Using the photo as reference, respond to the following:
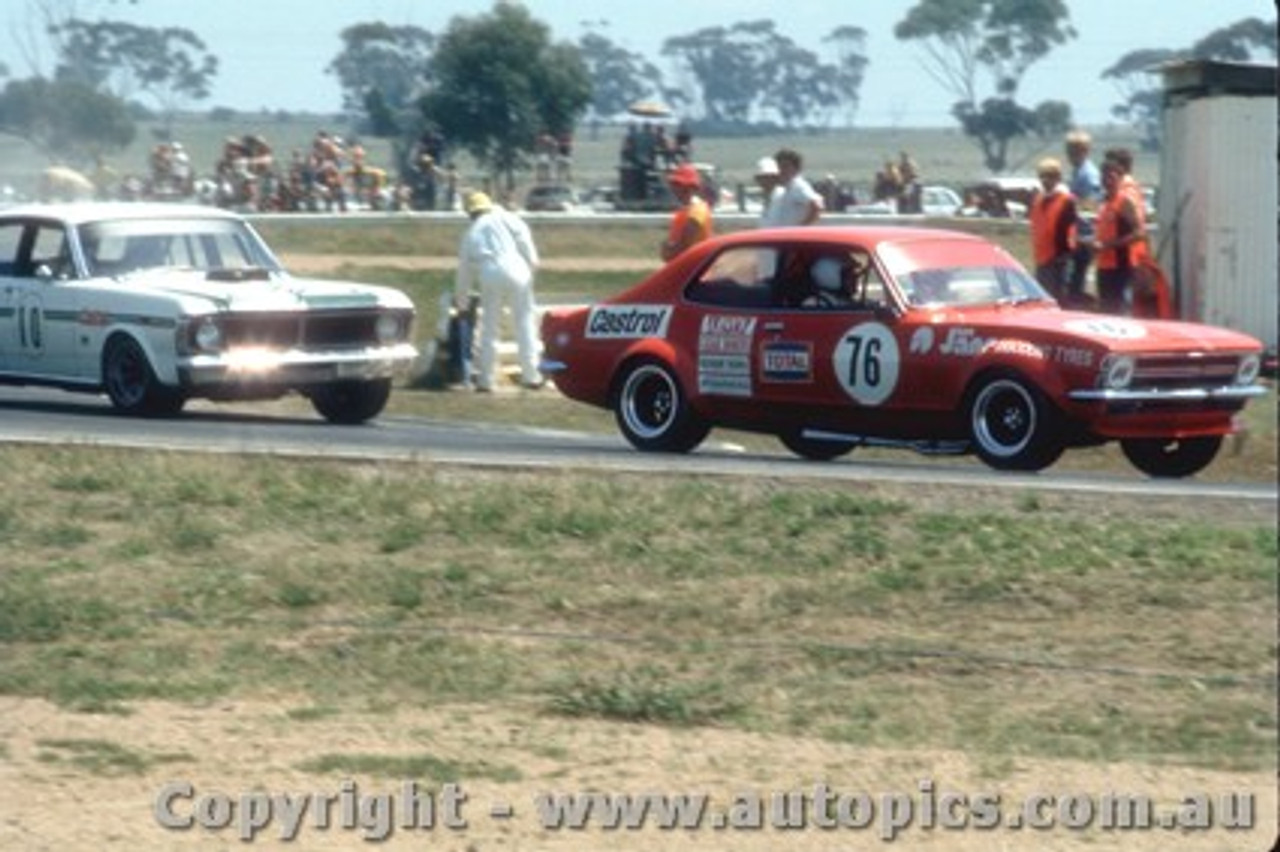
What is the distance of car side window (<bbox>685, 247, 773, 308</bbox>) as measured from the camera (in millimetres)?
15739

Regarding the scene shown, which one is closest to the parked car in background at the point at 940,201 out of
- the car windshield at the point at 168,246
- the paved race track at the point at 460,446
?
the car windshield at the point at 168,246

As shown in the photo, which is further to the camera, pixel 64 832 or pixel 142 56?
pixel 142 56

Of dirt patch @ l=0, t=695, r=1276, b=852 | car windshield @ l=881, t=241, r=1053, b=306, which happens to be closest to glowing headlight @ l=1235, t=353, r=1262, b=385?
car windshield @ l=881, t=241, r=1053, b=306

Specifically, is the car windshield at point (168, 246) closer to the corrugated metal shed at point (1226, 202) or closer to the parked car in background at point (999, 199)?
the corrugated metal shed at point (1226, 202)

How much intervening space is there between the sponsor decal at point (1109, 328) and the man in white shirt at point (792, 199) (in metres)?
3.69

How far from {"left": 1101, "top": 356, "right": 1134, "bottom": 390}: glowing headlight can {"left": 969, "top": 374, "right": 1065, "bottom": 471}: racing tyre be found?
0.32 meters

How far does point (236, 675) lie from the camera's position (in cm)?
976

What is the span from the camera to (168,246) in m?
18.5

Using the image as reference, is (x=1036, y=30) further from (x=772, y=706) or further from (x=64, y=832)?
(x=64, y=832)

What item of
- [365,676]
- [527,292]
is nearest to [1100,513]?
[365,676]

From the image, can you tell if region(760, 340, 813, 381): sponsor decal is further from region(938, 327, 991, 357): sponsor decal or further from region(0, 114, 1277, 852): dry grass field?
region(0, 114, 1277, 852): dry grass field

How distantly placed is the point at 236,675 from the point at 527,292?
11139 millimetres

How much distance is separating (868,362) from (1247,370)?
196 cm

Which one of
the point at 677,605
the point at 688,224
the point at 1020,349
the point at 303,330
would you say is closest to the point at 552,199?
the point at 688,224
